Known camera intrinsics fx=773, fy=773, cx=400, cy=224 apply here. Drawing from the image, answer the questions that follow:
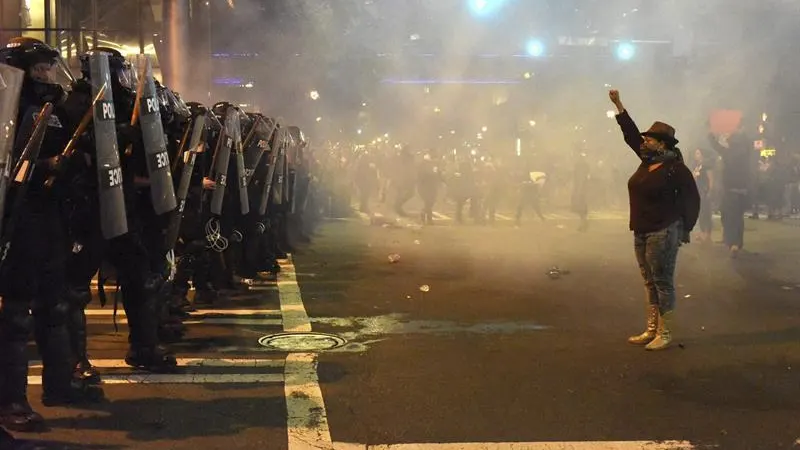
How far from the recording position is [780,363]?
4.94m

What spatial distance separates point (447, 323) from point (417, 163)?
10.7 m

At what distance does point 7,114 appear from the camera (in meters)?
2.96

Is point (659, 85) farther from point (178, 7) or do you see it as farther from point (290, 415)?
point (290, 415)

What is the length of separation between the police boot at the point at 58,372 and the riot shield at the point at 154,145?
871mm

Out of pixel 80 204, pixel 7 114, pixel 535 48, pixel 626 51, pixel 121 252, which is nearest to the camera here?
pixel 7 114

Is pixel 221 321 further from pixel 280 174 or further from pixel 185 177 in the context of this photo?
pixel 280 174

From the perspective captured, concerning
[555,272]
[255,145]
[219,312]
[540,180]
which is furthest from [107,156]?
[540,180]

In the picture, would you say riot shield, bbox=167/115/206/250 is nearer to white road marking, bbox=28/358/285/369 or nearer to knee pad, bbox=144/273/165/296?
knee pad, bbox=144/273/165/296

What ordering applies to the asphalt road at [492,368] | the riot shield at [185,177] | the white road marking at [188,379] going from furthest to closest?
the riot shield at [185,177] → the white road marking at [188,379] → the asphalt road at [492,368]

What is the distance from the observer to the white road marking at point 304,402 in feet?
11.5

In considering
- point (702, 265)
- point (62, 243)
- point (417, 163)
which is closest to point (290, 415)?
point (62, 243)

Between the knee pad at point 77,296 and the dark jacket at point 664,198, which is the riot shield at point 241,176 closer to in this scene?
the knee pad at point 77,296

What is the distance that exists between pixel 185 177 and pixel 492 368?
7.48 feet

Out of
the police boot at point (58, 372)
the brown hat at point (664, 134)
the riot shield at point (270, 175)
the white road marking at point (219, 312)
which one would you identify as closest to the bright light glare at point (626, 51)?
the riot shield at point (270, 175)
